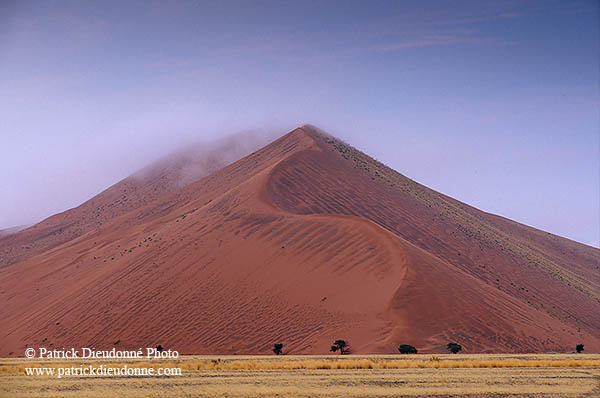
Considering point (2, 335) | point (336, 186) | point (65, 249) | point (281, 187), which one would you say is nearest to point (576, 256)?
point (336, 186)

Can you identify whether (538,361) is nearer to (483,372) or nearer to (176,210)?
(483,372)

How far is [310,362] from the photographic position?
1788 centimetres

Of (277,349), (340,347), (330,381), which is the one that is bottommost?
(330,381)

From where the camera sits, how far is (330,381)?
14688 mm

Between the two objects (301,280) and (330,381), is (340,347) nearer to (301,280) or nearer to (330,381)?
(301,280)

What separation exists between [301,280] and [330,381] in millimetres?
16718

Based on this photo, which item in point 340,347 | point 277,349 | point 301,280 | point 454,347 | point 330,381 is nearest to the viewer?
point 330,381

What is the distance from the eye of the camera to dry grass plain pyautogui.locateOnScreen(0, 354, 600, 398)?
43.3 ft

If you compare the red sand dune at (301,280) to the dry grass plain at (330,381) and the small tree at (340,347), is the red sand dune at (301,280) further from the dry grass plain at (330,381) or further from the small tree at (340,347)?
the dry grass plain at (330,381)

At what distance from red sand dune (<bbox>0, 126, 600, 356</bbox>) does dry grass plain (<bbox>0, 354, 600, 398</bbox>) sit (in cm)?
701

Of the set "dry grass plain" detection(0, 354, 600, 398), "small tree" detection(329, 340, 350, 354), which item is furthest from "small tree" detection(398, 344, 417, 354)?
"dry grass plain" detection(0, 354, 600, 398)

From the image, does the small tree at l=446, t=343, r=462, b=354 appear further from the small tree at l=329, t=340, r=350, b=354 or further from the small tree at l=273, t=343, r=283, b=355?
the small tree at l=273, t=343, r=283, b=355

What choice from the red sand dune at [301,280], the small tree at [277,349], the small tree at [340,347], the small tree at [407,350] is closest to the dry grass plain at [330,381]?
the small tree at [407,350]

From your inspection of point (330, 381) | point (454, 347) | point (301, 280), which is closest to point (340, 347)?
point (454, 347)
